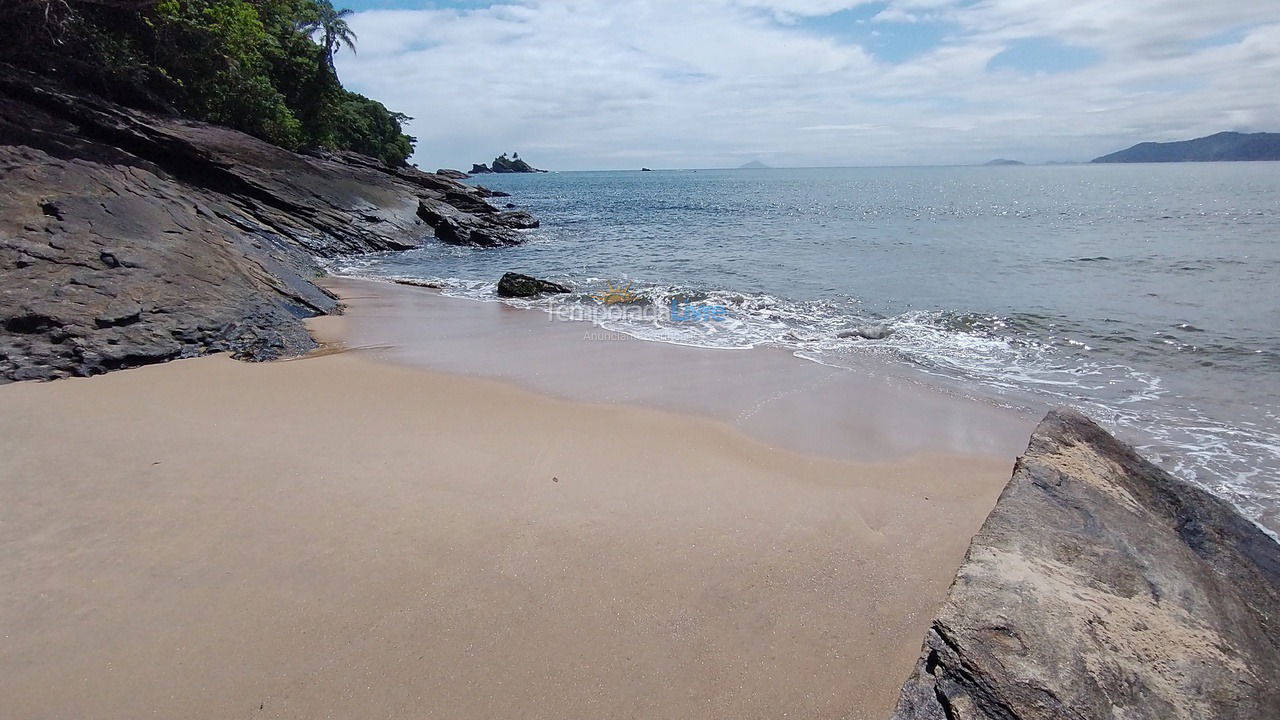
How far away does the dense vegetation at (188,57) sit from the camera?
15.1 m

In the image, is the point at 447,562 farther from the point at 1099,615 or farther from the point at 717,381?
the point at 717,381

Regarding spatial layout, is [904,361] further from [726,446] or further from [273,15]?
[273,15]

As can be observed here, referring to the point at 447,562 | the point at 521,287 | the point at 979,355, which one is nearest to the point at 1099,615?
the point at 447,562

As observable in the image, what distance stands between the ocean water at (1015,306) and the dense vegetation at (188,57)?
333 inches

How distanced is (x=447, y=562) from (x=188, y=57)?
2358 cm

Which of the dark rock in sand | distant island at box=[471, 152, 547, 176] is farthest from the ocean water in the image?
distant island at box=[471, 152, 547, 176]

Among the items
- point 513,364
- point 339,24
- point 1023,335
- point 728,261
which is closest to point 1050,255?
point 728,261

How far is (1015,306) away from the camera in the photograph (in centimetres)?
1120

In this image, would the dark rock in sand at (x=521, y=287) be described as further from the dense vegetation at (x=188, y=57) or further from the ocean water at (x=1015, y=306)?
the dense vegetation at (x=188, y=57)

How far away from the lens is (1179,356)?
8273 millimetres

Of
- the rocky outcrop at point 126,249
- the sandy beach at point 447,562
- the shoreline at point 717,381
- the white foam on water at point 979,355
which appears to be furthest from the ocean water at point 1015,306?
the rocky outcrop at point 126,249

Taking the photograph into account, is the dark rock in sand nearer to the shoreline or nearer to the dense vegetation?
the shoreline

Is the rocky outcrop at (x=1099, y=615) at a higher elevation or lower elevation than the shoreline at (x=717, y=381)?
higher

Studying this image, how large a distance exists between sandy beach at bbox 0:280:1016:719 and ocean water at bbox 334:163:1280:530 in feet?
8.72
